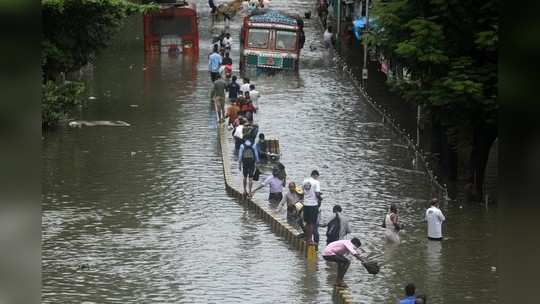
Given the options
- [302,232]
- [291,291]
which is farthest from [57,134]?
[291,291]

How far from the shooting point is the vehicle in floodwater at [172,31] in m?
52.4

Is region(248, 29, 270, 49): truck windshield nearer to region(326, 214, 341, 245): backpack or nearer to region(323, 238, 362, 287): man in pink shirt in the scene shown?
region(326, 214, 341, 245): backpack

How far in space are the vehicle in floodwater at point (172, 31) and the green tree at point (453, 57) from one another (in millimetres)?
26872

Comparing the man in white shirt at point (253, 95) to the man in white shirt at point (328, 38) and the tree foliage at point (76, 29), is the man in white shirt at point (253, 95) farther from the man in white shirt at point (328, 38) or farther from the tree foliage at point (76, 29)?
the man in white shirt at point (328, 38)

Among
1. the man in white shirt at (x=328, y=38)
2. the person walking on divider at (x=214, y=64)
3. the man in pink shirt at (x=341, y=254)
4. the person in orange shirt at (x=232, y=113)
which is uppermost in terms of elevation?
the man in white shirt at (x=328, y=38)

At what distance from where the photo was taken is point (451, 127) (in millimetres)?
26391

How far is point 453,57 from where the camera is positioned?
80.4 ft

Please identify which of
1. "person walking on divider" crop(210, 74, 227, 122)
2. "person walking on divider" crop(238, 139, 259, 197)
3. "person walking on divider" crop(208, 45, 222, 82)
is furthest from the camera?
"person walking on divider" crop(208, 45, 222, 82)

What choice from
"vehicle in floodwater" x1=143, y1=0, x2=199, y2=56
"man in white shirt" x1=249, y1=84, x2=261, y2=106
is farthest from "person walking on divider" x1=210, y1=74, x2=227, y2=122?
"vehicle in floodwater" x1=143, y1=0, x2=199, y2=56

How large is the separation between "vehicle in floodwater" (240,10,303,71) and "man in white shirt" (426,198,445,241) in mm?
27372

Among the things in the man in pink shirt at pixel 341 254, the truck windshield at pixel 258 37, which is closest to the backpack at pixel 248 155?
the man in pink shirt at pixel 341 254

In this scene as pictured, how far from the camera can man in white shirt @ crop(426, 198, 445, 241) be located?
2062 centimetres

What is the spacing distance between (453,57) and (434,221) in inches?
202

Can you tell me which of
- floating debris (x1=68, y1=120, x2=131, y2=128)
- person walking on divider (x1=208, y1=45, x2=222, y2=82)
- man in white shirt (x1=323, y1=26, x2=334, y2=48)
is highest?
man in white shirt (x1=323, y1=26, x2=334, y2=48)
